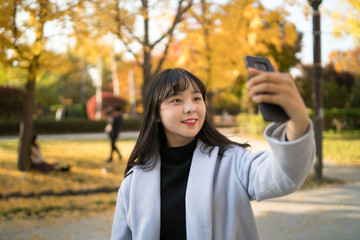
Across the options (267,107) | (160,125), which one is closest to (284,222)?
(160,125)

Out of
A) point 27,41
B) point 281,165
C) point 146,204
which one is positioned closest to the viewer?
point 281,165

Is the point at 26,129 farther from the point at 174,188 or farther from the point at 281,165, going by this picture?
the point at 281,165

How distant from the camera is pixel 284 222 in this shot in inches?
162

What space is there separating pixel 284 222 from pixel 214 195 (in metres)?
3.16

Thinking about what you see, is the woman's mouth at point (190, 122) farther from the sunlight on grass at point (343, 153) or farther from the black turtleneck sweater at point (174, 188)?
the sunlight on grass at point (343, 153)

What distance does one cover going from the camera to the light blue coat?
1.26 meters

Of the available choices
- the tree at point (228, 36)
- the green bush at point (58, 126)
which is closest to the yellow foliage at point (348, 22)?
the tree at point (228, 36)

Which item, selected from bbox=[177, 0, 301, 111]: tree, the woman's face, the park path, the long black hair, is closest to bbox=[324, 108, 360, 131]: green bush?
bbox=[177, 0, 301, 111]: tree

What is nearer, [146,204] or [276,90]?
[276,90]

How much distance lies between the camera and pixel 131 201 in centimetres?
155

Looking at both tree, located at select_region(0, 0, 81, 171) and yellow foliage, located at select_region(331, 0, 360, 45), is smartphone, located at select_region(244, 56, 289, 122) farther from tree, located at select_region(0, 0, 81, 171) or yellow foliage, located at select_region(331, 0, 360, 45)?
yellow foliage, located at select_region(331, 0, 360, 45)

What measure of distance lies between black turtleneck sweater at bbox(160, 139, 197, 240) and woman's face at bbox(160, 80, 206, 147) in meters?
0.15

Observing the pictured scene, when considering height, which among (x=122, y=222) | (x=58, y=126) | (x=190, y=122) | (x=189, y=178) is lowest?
(x=58, y=126)

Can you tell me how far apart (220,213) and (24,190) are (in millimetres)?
5642
